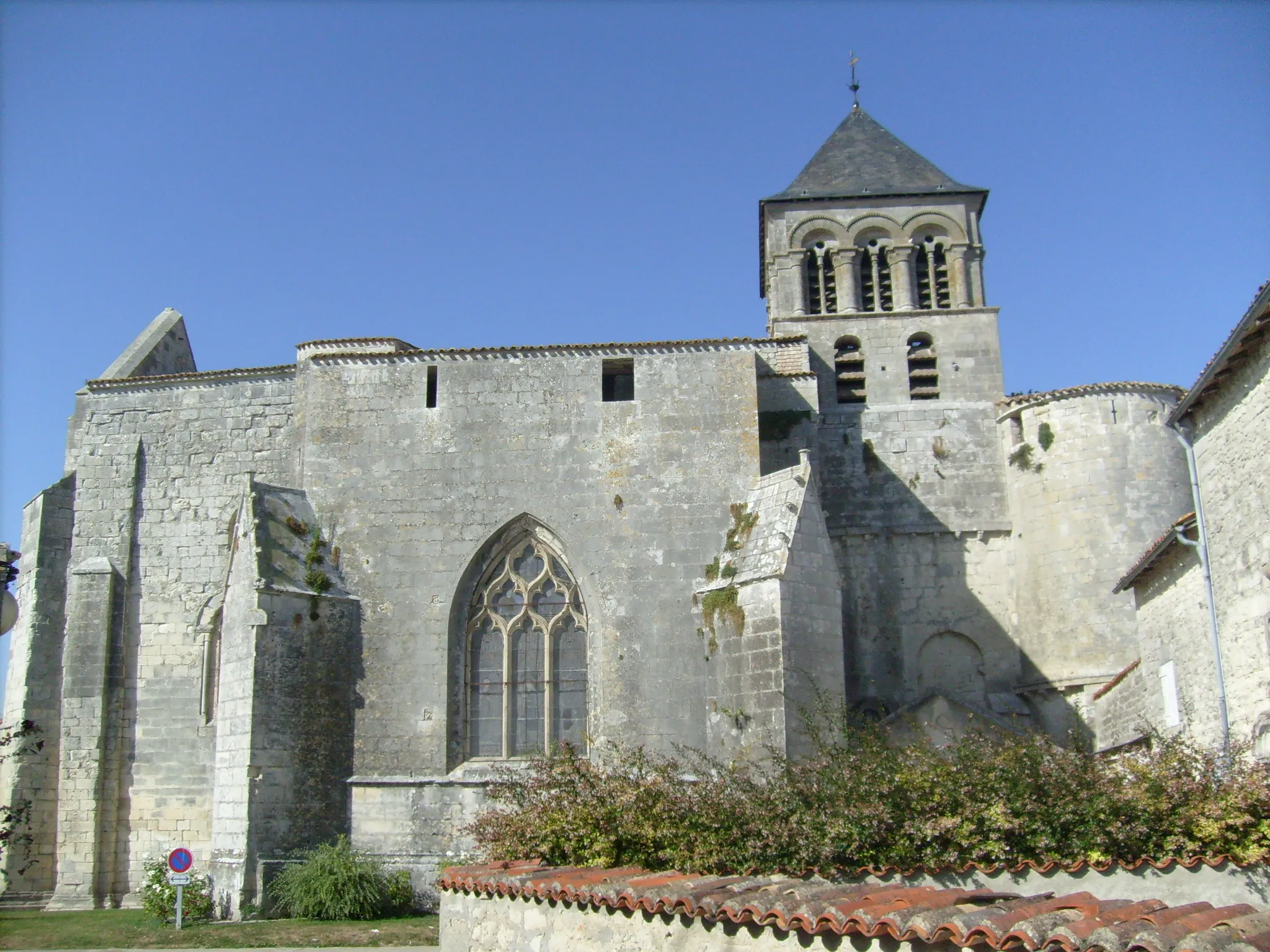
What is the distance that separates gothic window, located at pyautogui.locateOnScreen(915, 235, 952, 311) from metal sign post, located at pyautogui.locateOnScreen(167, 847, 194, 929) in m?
14.8

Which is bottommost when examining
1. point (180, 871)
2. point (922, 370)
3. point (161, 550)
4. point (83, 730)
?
point (180, 871)

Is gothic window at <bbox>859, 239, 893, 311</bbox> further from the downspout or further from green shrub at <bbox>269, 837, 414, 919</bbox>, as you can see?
green shrub at <bbox>269, 837, 414, 919</bbox>

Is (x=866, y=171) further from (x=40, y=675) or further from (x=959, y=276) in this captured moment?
(x=40, y=675)

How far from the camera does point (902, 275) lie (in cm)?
2167

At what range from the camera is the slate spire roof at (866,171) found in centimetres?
2233

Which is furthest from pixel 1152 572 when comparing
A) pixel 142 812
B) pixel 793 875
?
pixel 142 812

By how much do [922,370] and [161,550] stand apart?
12.3m

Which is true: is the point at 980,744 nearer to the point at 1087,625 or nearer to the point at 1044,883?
the point at 1044,883

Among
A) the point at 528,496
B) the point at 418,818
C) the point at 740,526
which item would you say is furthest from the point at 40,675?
the point at 740,526

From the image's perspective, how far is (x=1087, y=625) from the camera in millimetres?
17234

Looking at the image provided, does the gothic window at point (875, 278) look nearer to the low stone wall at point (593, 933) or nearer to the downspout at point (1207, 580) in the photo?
the downspout at point (1207, 580)

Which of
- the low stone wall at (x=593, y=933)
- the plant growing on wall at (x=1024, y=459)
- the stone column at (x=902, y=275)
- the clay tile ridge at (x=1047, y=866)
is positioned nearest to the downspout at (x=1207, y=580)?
the clay tile ridge at (x=1047, y=866)

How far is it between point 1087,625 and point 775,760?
25.7 feet

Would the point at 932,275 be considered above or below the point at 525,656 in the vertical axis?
above
